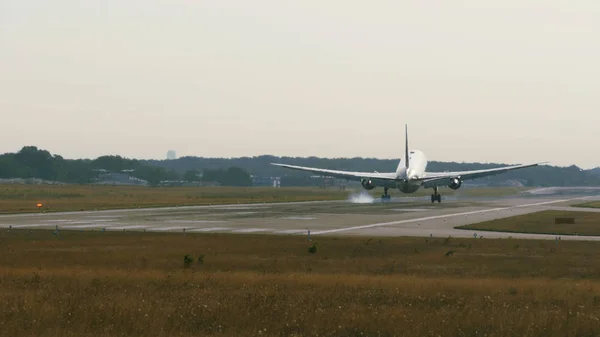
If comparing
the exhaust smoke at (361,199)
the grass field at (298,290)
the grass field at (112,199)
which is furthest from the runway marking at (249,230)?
the exhaust smoke at (361,199)

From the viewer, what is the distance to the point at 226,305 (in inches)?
867

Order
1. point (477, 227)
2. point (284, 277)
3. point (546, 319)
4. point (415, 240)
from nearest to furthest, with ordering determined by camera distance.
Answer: point (546, 319), point (284, 277), point (415, 240), point (477, 227)

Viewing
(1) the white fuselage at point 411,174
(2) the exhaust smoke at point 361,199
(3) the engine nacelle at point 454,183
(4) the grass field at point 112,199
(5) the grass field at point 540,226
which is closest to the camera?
(5) the grass field at point 540,226

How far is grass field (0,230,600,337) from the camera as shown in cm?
1952

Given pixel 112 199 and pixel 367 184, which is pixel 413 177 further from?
pixel 112 199

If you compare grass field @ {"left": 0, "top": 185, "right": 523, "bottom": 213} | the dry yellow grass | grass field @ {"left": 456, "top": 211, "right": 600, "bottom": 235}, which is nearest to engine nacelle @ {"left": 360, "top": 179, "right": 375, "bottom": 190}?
grass field @ {"left": 0, "top": 185, "right": 523, "bottom": 213}

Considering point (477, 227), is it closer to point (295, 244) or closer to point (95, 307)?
point (295, 244)

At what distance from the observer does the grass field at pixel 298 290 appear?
768 inches

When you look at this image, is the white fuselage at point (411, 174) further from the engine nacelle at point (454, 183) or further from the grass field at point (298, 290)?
the grass field at point (298, 290)

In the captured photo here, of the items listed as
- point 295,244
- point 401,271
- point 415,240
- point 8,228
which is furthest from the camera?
point 8,228

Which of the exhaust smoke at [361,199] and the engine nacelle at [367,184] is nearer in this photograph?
the exhaust smoke at [361,199]

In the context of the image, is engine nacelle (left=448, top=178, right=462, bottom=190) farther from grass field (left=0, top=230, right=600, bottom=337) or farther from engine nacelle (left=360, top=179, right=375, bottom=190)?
grass field (left=0, top=230, right=600, bottom=337)

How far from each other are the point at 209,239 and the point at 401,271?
1938 cm

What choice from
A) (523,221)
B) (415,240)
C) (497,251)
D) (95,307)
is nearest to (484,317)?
(95,307)
